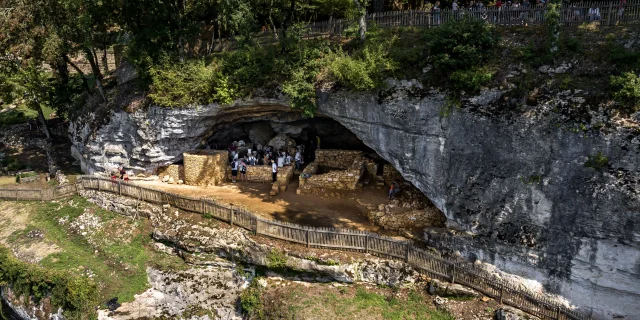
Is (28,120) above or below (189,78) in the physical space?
below

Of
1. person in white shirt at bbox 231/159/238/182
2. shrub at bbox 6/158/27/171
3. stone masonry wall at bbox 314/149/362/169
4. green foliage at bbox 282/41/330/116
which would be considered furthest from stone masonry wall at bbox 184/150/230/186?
shrub at bbox 6/158/27/171

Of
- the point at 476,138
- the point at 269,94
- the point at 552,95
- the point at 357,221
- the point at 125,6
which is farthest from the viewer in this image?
the point at 125,6

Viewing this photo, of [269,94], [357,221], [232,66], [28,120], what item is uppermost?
[232,66]

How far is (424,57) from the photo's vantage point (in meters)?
18.3

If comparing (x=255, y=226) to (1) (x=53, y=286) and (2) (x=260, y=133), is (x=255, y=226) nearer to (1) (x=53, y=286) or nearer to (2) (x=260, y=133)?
(1) (x=53, y=286)

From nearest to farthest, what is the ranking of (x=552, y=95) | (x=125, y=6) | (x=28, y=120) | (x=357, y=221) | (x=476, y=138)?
1. (x=552, y=95)
2. (x=476, y=138)
3. (x=357, y=221)
4. (x=125, y=6)
5. (x=28, y=120)

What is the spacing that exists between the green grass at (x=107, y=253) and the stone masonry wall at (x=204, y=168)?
3759 mm

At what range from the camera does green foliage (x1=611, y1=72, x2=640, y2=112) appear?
46.2ft

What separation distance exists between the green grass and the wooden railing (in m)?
2.20

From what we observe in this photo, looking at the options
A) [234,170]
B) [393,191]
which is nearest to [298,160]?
[234,170]

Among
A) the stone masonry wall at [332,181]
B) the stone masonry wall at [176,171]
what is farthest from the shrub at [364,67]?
the stone masonry wall at [176,171]

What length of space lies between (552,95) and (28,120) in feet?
125

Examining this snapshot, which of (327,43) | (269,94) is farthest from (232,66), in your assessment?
(327,43)

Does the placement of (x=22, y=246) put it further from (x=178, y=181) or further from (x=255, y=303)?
(x=255, y=303)
